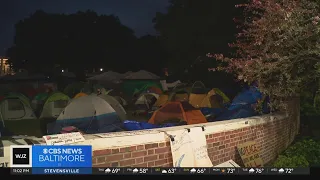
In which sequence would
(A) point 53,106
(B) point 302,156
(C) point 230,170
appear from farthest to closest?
1. (A) point 53,106
2. (B) point 302,156
3. (C) point 230,170

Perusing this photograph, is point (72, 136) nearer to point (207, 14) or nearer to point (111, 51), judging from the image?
point (207, 14)

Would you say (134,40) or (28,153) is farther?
(134,40)

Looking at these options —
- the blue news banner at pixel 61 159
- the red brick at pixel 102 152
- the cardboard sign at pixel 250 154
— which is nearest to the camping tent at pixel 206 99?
the cardboard sign at pixel 250 154

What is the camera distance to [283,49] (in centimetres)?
719

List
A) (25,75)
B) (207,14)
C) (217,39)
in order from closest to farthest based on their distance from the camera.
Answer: (217,39)
(207,14)
(25,75)

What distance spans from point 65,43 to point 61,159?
144 ft

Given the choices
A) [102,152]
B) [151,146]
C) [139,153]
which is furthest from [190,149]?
[102,152]

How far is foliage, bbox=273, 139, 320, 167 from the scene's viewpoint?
6.40 m

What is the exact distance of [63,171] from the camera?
4117mm

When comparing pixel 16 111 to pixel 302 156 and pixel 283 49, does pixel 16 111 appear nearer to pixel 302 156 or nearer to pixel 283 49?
pixel 283 49

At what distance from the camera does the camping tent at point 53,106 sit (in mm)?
15570

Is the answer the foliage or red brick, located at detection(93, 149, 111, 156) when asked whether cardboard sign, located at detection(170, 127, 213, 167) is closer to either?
red brick, located at detection(93, 149, 111, 156)
